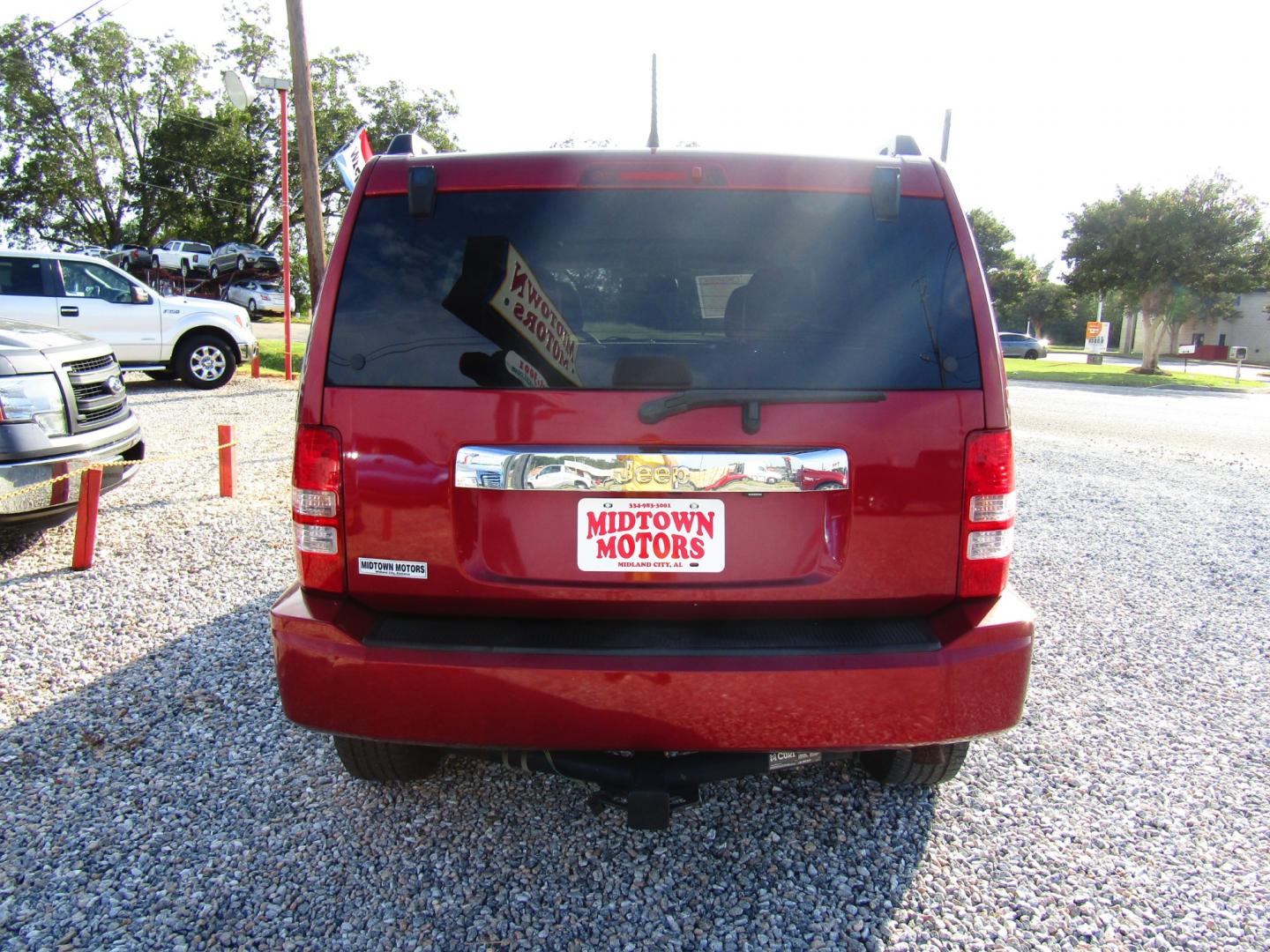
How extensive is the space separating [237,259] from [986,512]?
34.9 metres

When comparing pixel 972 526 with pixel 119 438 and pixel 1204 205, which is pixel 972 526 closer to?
pixel 119 438

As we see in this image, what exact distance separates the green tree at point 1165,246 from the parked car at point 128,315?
33.0m

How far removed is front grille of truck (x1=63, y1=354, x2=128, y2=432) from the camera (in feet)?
16.5

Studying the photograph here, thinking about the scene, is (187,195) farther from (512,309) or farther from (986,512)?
(986,512)

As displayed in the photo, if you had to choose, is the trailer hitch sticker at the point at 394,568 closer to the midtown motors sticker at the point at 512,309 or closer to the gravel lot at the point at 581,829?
the midtown motors sticker at the point at 512,309

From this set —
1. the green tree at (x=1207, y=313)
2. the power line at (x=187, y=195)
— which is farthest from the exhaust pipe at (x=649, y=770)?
the green tree at (x=1207, y=313)

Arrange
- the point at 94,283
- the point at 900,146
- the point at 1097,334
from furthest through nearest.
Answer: the point at 1097,334, the point at 94,283, the point at 900,146

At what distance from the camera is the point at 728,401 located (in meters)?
2.01

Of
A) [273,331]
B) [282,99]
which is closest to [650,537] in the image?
[282,99]

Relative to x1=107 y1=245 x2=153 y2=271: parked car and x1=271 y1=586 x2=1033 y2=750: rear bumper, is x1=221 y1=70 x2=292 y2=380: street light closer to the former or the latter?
x1=271 y1=586 x2=1033 y2=750: rear bumper

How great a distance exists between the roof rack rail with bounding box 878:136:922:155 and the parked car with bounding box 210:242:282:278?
34.1 metres

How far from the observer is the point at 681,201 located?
215 cm

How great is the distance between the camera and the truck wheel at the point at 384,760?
252 centimetres

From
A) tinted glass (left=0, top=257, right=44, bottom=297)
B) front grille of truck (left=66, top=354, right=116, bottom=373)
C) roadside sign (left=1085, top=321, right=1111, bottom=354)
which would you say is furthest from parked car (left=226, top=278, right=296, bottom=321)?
roadside sign (left=1085, top=321, right=1111, bottom=354)
